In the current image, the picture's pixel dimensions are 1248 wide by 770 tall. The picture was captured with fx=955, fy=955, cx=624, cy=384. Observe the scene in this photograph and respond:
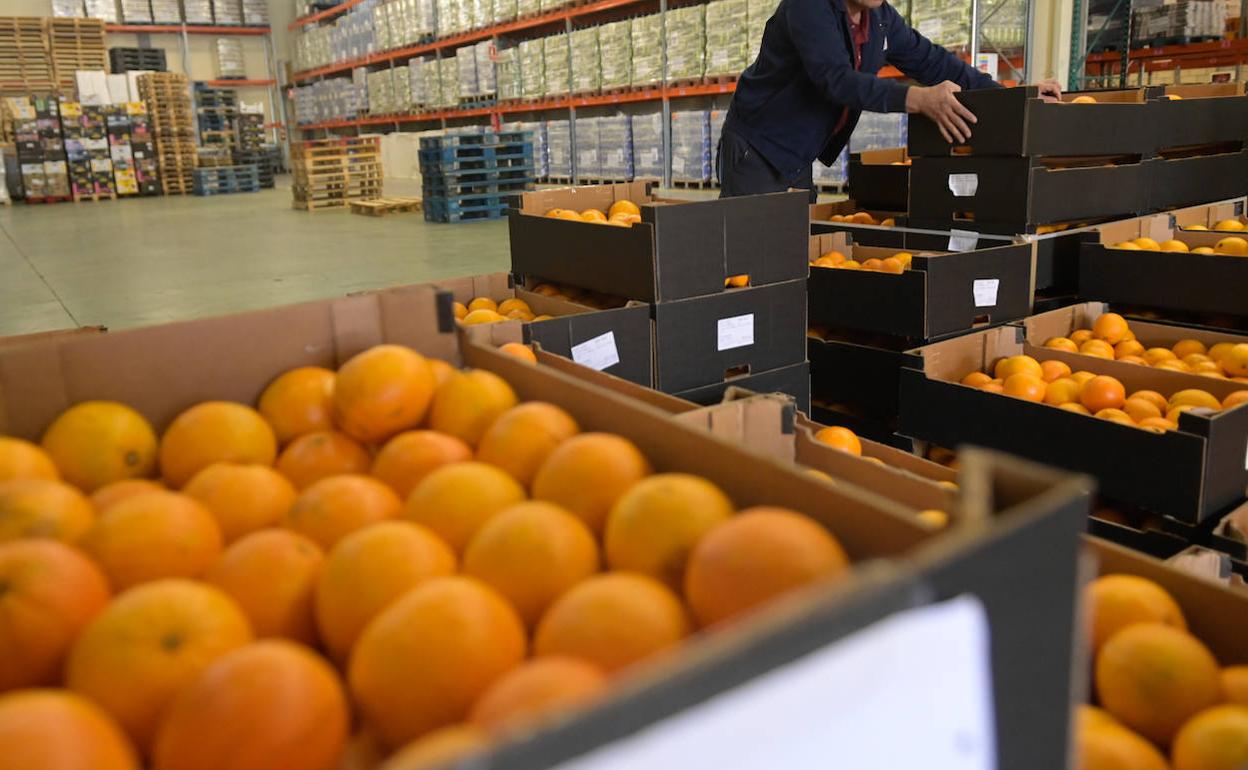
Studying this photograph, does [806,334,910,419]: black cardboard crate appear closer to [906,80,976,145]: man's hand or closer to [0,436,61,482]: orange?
[906,80,976,145]: man's hand

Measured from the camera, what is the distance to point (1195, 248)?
3.65 m

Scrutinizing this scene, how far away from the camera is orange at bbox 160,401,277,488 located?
1.23m

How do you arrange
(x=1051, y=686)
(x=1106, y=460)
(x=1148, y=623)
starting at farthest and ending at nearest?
(x=1106, y=460) → (x=1148, y=623) → (x=1051, y=686)

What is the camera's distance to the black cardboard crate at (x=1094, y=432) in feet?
6.84

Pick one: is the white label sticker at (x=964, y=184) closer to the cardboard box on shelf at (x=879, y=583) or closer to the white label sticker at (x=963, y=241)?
the white label sticker at (x=963, y=241)

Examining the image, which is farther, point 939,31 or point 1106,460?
point 939,31

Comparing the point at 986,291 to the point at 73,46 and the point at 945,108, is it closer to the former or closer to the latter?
the point at 945,108

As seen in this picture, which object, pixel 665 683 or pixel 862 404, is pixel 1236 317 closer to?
pixel 862 404

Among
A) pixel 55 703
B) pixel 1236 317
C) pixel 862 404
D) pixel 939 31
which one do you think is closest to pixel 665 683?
pixel 55 703

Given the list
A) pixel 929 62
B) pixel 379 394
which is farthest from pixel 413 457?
pixel 929 62

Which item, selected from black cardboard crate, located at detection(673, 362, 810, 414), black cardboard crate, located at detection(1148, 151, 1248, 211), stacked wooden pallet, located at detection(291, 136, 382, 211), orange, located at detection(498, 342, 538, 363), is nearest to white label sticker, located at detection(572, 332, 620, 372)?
black cardboard crate, located at detection(673, 362, 810, 414)

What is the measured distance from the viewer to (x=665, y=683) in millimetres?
486

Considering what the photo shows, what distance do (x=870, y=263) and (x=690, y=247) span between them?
1.24 meters

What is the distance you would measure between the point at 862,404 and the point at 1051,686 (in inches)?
112
